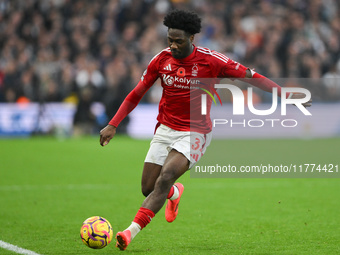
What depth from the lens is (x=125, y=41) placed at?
74.4 ft

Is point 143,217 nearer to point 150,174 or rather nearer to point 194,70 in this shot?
point 150,174

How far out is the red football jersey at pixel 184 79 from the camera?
653 cm

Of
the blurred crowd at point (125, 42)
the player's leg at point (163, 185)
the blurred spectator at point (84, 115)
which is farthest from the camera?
the blurred crowd at point (125, 42)

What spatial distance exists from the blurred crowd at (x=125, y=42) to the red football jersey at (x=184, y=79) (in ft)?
43.2

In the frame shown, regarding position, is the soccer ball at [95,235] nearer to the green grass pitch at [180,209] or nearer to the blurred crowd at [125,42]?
the green grass pitch at [180,209]

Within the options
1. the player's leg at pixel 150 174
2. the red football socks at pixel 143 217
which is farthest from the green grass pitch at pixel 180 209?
the player's leg at pixel 150 174

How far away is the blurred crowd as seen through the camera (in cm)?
2031

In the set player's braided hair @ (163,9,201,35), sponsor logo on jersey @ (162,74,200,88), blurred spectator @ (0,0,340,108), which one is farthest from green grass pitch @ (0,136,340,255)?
blurred spectator @ (0,0,340,108)

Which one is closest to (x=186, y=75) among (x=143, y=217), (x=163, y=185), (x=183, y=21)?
(x=183, y=21)

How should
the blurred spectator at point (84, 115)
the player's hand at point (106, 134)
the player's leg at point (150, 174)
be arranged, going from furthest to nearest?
the blurred spectator at point (84, 115) → the player's leg at point (150, 174) → the player's hand at point (106, 134)

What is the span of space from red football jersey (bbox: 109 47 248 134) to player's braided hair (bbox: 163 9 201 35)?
12.4 inches

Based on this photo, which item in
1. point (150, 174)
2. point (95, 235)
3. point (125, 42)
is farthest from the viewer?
point (125, 42)

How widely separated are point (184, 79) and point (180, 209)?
122 inches

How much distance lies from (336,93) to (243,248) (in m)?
14.2
